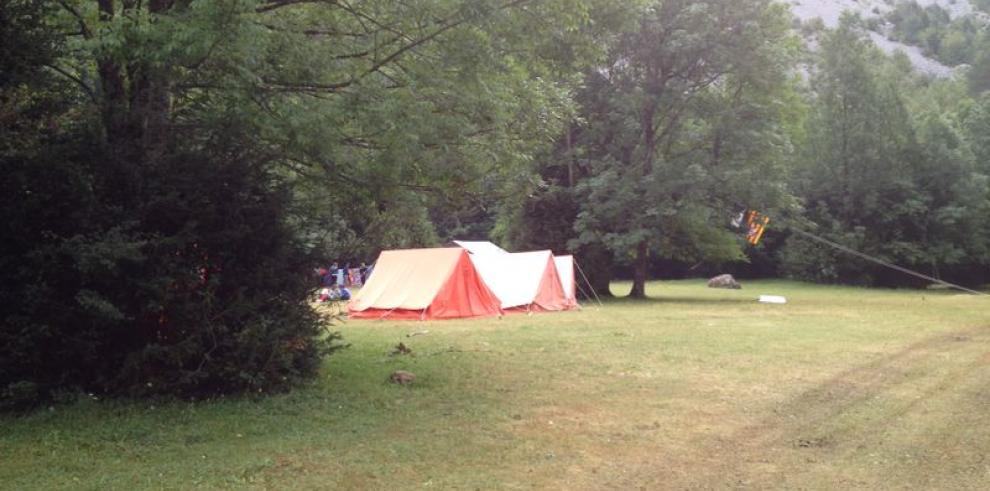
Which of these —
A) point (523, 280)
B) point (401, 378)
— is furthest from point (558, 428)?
point (523, 280)

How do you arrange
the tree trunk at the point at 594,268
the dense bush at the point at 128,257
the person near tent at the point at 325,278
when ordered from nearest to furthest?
the dense bush at the point at 128,257
the person near tent at the point at 325,278
the tree trunk at the point at 594,268

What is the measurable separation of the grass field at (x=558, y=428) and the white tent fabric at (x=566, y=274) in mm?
10184

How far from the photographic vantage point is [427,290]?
61.0 feet

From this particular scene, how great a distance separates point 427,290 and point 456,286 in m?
0.70

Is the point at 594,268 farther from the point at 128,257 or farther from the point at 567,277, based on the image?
the point at 128,257

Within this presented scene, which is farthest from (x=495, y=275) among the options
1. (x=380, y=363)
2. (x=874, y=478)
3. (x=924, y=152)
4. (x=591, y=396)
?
(x=924, y=152)

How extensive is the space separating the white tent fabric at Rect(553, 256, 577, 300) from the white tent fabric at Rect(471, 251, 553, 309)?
0.90 metres

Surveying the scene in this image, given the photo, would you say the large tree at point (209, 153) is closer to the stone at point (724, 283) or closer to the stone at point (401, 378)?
the stone at point (401, 378)

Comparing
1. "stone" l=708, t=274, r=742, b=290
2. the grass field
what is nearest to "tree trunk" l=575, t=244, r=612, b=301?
"stone" l=708, t=274, r=742, b=290

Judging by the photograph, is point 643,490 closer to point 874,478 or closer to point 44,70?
point 874,478

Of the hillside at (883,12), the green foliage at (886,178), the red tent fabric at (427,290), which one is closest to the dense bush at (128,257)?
the red tent fabric at (427,290)

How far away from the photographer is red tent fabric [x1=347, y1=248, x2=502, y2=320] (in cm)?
1838

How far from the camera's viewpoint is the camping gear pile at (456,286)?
60.6 feet

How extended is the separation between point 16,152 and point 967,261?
44108 mm
